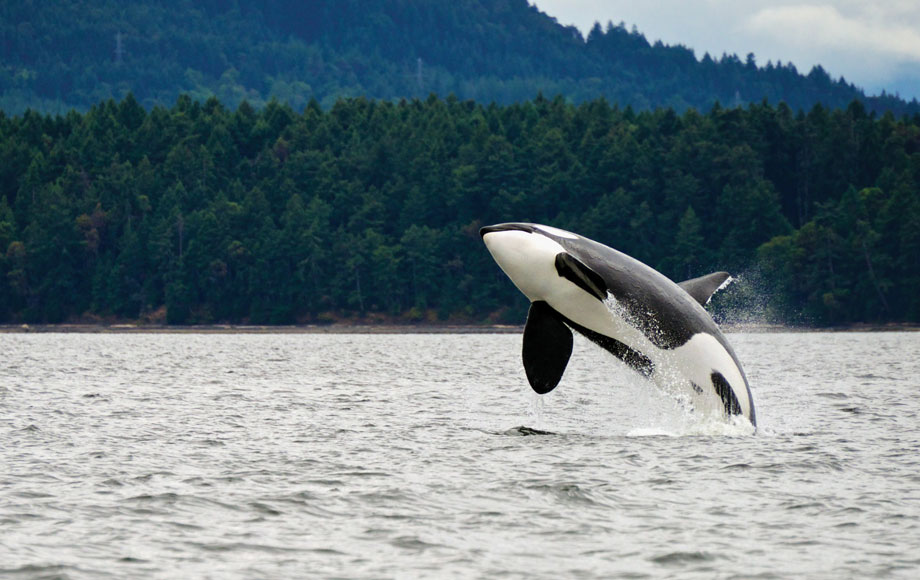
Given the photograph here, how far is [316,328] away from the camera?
142 m

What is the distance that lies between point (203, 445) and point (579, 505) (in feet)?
33.9

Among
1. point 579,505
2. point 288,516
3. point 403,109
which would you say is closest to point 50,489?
point 288,516

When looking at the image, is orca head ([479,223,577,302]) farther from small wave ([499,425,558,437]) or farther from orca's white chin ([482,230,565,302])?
small wave ([499,425,558,437])

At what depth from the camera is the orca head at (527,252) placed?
71.9 ft

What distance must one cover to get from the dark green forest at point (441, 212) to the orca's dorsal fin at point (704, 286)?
11132 centimetres

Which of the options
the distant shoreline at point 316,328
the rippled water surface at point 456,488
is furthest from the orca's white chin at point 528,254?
the distant shoreline at point 316,328

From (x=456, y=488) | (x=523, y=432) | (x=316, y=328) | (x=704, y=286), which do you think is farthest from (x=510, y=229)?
(x=316, y=328)

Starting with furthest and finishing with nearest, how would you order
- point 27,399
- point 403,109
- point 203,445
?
point 403,109 → point 27,399 → point 203,445

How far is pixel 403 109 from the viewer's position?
184125mm

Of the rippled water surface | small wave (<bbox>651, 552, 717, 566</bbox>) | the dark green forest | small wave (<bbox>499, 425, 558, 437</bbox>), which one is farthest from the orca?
the dark green forest

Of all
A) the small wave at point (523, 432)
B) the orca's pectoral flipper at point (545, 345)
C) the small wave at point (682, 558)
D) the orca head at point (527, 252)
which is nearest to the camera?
the small wave at point (682, 558)

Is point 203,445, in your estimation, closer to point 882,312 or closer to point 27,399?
point 27,399

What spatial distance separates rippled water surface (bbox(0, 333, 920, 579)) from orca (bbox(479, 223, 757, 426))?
4.71 ft

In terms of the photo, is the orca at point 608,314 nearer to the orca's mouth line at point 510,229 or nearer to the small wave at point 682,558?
the orca's mouth line at point 510,229
